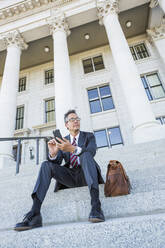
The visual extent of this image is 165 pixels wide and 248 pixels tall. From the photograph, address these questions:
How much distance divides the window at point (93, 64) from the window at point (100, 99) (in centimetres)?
193

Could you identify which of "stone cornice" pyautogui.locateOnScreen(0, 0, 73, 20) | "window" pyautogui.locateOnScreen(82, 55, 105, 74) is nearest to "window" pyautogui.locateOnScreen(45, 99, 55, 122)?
"window" pyautogui.locateOnScreen(82, 55, 105, 74)

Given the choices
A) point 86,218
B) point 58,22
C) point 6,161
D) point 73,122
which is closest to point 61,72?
point 58,22

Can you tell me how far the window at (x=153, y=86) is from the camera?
9.45 m

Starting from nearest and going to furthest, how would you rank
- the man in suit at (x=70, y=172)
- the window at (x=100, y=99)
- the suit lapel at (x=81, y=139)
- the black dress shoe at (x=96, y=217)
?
the black dress shoe at (x=96, y=217) → the man in suit at (x=70, y=172) → the suit lapel at (x=81, y=139) → the window at (x=100, y=99)

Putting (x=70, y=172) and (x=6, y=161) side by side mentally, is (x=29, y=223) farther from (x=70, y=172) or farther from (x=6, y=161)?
(x=6, y=161)

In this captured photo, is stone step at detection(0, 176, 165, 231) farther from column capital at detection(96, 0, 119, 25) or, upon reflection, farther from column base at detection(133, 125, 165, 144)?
column capital at detection(96, 0, 119, 25)

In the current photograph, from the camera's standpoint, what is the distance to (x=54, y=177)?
6.28ft

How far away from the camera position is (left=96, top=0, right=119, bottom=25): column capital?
7.62 meters

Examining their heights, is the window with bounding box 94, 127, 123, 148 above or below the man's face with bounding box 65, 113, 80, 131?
above

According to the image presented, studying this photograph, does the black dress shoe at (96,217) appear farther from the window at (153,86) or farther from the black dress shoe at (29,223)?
the window at (153,86)

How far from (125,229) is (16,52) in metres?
9.48

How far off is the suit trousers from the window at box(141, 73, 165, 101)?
888 centimetres

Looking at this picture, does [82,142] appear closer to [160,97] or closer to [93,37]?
[160,97]

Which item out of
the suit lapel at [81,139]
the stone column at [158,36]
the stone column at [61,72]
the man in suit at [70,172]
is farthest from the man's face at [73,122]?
the stone column at [158,36]
